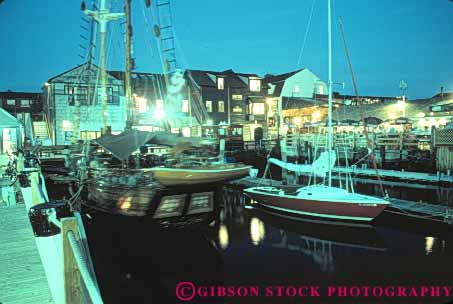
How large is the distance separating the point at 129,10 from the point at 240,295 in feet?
55.0

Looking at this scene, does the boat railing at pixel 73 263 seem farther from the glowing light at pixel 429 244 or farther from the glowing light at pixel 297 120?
the glowing light at pixel 297 120

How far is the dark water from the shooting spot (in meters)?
9.48

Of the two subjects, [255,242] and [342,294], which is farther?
[255,242]

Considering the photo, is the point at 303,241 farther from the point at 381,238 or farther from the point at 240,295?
the point at 240,295

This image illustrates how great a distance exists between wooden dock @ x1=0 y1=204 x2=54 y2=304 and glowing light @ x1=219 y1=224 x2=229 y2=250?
22.1 feet

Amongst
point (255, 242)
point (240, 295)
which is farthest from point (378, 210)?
point (240, 295)

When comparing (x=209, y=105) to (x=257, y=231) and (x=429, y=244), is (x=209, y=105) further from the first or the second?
(x=429, y=244)

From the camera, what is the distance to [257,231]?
569 inches

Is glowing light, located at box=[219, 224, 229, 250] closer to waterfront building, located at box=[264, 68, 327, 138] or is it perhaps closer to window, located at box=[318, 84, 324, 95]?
waterfront building, located at box=[264, 68, 327, 138]

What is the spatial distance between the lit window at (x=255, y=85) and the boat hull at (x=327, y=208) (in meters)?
34.2

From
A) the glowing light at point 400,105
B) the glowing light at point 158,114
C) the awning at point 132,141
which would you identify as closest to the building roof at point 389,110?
the glowing light at point 400,105

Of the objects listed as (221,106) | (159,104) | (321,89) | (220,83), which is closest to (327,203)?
(159,104)

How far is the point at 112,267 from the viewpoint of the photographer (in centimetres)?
1073

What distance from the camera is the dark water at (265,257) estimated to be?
31.1 feet
